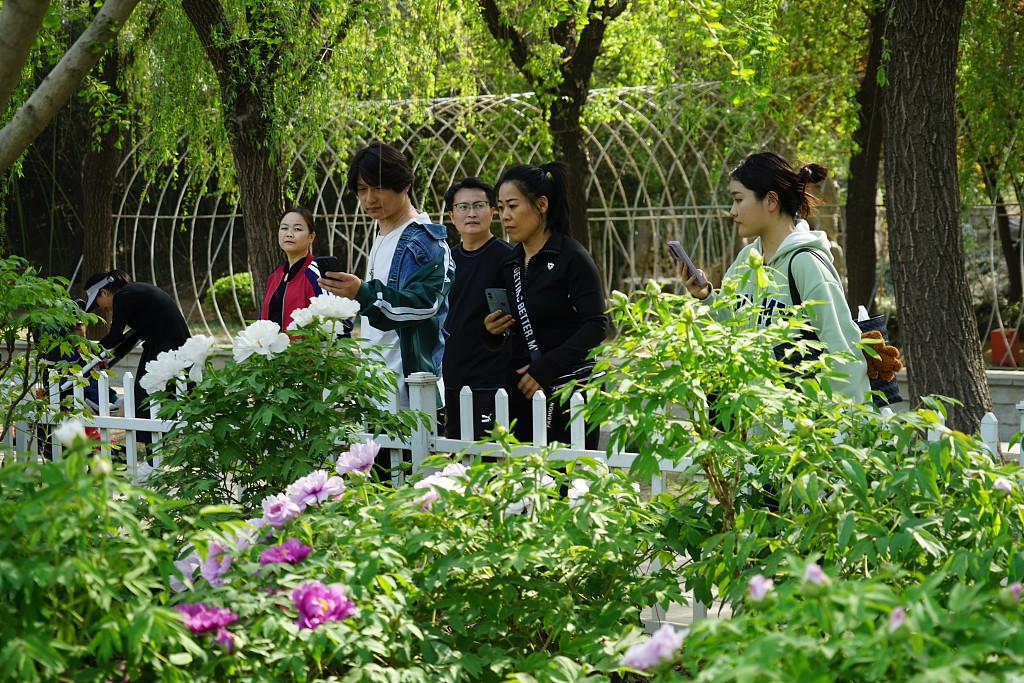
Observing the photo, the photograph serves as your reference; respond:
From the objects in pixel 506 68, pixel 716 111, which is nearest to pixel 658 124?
pixel 716 111

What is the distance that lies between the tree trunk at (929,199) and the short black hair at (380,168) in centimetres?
256

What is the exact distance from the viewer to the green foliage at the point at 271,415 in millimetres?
3250

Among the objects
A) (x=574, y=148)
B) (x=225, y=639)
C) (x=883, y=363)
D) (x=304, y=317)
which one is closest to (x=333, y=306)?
(x=304, y=317)

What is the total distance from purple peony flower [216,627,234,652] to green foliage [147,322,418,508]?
104 cm

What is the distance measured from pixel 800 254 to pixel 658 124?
11653mm

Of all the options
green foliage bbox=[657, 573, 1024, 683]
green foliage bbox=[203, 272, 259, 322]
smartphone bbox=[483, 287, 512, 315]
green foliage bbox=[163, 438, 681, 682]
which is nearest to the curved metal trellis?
green foliage bbox=[203, 272, 259, 322]

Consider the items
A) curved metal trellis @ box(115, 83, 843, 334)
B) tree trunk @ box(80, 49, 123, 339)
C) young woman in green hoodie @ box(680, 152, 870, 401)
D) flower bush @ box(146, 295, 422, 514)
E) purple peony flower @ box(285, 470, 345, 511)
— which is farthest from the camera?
tree trunk @ box(80, 49, 123, 339)

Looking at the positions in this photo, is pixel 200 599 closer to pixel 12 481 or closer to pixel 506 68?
pixel 12 481

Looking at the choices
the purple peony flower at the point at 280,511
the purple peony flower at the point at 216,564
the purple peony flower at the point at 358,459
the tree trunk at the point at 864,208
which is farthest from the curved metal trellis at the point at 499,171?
the purple peony flower at the point at 216,564

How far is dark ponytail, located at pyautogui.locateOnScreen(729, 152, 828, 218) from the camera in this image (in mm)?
3635

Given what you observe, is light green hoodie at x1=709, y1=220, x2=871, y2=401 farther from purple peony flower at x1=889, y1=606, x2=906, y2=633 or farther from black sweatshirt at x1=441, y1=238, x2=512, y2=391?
purple peony flower at x1=889, y1=606, x2=906, y2=633

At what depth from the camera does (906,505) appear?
2.43 m

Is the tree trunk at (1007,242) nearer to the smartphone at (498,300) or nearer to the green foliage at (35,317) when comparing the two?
the smartphone at (498,300)

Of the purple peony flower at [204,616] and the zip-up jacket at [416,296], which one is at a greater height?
the zip-up jacket at [416,296]
